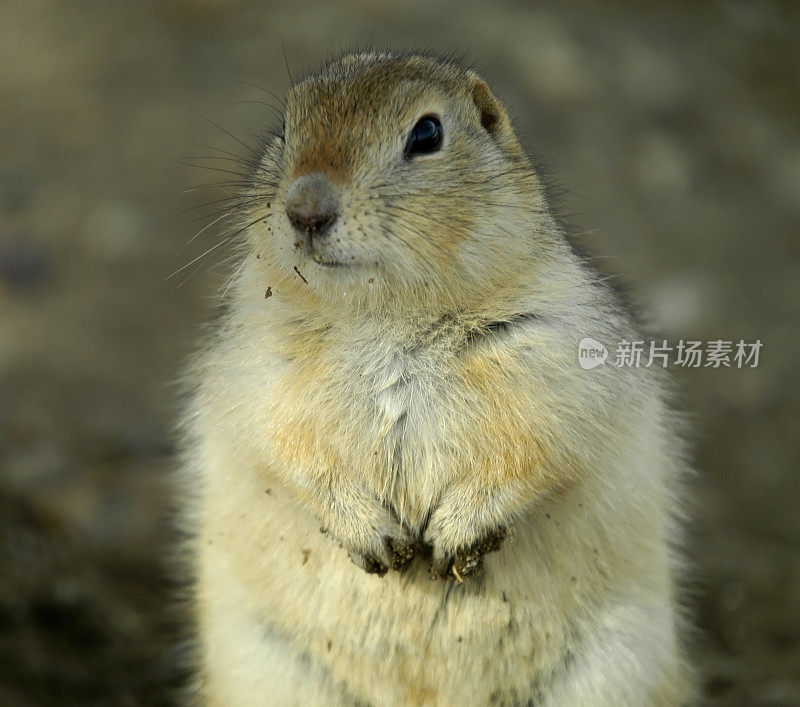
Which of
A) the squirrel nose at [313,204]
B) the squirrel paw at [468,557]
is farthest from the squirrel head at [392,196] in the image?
the squirrel paw at [468,557]

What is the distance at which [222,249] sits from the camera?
4254 millimetres

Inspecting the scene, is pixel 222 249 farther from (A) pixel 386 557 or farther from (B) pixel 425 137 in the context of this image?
(A) pixel 386 557

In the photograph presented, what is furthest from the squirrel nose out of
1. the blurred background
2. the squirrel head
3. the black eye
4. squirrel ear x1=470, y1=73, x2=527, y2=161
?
the blurred background

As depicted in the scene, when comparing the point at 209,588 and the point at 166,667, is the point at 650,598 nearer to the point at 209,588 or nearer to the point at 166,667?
the point at 209,588

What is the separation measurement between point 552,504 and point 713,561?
2539mm

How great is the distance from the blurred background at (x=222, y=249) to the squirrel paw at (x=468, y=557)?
1622mm

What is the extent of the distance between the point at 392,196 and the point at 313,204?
0.26 metres

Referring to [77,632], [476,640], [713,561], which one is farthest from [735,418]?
[77,632]

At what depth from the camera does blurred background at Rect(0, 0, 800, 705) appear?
520 centimetres

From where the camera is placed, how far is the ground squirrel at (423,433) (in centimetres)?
326

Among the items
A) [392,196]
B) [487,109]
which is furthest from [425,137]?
[487,109]

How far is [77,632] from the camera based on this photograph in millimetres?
4887

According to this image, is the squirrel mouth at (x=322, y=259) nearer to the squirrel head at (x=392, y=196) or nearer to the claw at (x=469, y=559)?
the squirrel head at (x=392, y=196)

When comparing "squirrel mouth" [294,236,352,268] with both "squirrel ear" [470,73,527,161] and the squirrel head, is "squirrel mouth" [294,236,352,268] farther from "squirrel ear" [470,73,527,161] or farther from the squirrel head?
"squirrel ear" [470,73,527,161]
